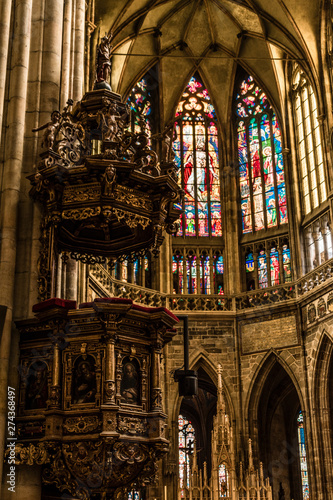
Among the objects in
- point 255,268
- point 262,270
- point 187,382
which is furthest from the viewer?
point 255,268

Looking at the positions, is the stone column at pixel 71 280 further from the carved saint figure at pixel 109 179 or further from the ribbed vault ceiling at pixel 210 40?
the ribbed vault ceiling at pixel 210 40

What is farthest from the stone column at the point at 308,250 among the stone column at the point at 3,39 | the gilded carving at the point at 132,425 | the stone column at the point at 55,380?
the stone column at the point at 55,380

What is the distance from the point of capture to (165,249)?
21984 mm

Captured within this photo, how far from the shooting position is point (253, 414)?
20156mm

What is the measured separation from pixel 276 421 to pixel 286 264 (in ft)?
15.0

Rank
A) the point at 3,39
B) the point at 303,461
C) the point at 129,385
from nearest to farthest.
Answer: the point at 129,385
the point at 3,39
the point at 303,461

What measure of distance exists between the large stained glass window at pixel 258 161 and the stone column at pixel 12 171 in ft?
45.2

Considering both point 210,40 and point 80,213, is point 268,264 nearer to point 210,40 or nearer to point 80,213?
point 210,40

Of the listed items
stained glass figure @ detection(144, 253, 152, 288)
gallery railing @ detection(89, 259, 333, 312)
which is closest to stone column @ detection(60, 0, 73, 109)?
gallery railing @ detection(89, 259, 333, 312)

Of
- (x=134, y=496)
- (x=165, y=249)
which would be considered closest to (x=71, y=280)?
(x=165, y=249)

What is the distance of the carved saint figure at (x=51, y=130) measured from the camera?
8.40m

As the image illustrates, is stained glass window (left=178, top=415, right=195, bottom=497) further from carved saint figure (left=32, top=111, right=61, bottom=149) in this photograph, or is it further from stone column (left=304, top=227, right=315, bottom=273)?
carved saint figure (left=32, top=111, right=61, bottom=149)

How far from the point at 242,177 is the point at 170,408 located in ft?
25.1

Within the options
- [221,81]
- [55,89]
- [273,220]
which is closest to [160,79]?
[221,81]
